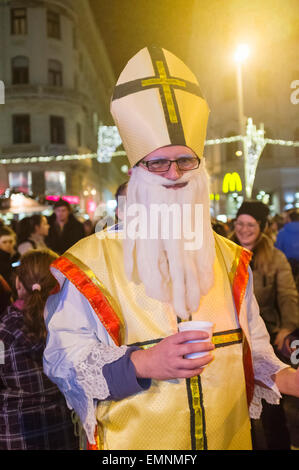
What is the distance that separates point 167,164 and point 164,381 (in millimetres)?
815

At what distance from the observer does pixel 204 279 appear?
1773 mm

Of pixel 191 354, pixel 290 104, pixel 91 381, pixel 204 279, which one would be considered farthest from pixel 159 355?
pixel 290 104

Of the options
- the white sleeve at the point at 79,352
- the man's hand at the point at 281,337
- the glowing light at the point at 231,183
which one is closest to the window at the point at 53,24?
the glowing light at the point at 231,183

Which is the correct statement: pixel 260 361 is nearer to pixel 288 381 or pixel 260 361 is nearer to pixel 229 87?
pixel 288 381

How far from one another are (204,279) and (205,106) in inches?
29.1

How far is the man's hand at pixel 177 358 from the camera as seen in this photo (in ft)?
4.63

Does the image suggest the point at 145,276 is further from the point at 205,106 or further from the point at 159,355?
the point at 205,106

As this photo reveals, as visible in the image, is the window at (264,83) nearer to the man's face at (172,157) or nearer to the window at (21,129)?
the window at (21,129)

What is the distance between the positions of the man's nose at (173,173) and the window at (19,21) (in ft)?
95.1

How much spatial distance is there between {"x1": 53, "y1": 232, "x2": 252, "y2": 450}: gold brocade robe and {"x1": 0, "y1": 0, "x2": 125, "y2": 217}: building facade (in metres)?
24.6

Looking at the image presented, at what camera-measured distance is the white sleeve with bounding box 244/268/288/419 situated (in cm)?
190

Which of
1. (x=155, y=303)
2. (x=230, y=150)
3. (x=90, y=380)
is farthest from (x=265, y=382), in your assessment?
(x=230, y=150)

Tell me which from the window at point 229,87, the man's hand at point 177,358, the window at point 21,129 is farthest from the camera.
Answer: the window at point 229,87

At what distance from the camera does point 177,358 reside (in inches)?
56.2
